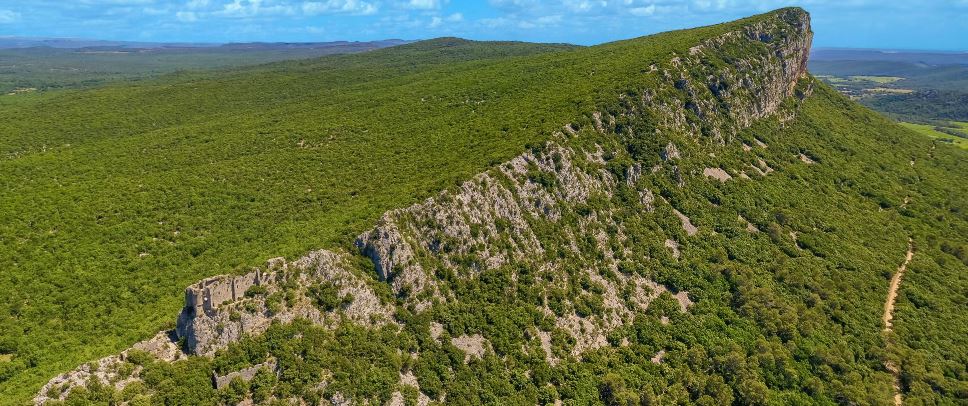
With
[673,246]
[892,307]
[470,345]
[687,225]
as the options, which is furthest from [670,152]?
[470,345]

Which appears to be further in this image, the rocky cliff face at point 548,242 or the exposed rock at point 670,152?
the exposed rock at point 670,152

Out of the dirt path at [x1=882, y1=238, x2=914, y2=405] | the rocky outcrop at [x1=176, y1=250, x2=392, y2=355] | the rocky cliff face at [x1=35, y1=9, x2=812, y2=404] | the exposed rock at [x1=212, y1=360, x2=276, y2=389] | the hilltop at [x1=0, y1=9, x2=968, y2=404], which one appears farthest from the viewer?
the dirt path at [x1=882, y1=238, x2=914, y2=405]

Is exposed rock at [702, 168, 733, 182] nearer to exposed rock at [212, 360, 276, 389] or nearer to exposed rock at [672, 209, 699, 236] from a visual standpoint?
exposed rock at [672, 209, 699, 236]

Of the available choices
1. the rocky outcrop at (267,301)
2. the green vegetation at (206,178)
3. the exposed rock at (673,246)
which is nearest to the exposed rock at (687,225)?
the exposed rock at (673,246)

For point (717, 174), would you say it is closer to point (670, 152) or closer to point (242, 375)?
point (670, 152)

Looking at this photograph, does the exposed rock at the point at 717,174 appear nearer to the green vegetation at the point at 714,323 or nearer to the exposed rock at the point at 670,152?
the green vegetation at the point at 714,323

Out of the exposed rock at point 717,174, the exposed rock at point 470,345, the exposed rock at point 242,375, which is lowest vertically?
the exposed rock at point 470,345

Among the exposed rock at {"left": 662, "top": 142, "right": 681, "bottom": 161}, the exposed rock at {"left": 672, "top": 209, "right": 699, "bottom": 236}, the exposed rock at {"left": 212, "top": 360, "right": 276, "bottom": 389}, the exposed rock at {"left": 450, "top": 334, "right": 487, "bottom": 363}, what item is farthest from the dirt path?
the exposed rock at {"left": 212, "top": 360, "right": 276, "bottom": 389}
